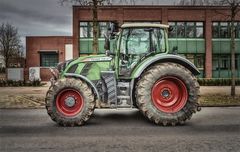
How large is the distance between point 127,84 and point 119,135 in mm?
2191

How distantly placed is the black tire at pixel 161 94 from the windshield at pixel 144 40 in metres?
0.88

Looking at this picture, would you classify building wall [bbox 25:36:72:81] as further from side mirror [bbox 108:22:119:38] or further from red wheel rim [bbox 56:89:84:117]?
red wheel rim [bbox 56:89:84:117]

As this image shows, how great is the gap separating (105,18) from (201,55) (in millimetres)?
11848

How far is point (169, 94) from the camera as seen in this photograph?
33.0 ft

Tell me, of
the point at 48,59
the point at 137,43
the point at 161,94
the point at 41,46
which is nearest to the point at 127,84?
the point at 161,94

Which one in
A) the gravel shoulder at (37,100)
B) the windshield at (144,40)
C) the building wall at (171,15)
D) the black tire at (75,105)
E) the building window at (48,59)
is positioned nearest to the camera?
the black tire at (75,105)

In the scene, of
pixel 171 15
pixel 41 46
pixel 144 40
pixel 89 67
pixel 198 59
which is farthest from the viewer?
pixel 41 46

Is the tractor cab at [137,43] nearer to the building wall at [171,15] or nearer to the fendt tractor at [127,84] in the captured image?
the fendt tractor at [127,84]

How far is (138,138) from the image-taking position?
7.80m

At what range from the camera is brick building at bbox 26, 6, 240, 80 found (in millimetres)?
42656

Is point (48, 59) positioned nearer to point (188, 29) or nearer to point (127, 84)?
point (188, 29)

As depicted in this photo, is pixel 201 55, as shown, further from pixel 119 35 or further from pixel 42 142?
pixel 42 142

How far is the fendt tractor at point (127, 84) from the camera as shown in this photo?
9633 millimetres

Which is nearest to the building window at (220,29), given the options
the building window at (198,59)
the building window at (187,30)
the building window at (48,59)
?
the building window at (187,30)
